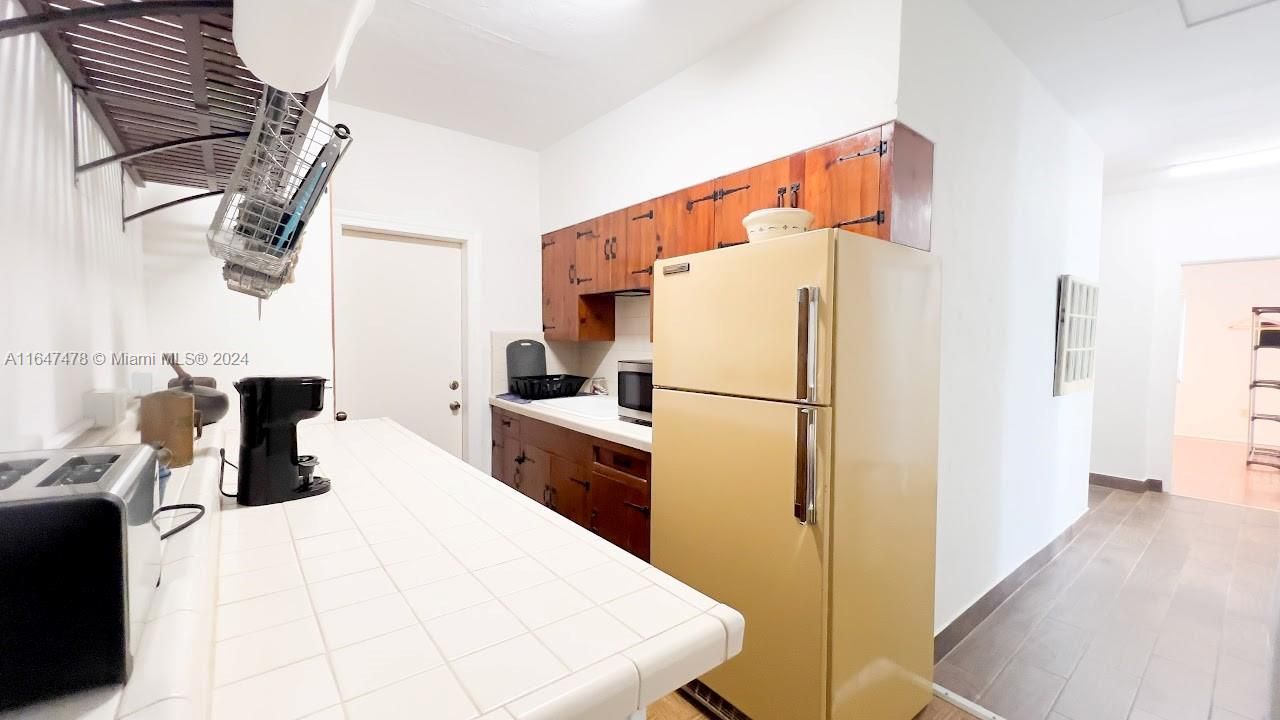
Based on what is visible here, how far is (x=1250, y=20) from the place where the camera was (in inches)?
76.8

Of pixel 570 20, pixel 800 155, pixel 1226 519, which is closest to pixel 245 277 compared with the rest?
pixel 570 20

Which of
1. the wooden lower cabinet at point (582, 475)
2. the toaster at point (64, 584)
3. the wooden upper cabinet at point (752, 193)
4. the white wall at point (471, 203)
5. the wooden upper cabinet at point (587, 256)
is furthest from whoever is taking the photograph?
the wooden upper cabinet at point (587, 256)

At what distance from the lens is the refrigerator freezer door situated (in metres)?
1.35

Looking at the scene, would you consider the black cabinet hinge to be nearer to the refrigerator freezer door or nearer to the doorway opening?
the refrigerator freezer door

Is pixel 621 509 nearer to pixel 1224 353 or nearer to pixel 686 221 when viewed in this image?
pixel 686 221

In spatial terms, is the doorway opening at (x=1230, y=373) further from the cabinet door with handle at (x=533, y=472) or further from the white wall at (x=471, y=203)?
the white wall at (x=471, y=203)

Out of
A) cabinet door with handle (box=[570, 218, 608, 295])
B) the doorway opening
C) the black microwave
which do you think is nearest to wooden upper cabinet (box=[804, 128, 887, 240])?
the black microwave

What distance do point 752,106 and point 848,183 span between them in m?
0.66

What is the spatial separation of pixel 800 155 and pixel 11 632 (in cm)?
215

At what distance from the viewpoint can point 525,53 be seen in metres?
2.33

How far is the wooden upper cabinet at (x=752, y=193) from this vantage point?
191cm

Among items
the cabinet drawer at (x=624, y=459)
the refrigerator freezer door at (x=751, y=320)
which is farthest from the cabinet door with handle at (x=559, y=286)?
the refrigerator freezer door at (x=751, y=320)

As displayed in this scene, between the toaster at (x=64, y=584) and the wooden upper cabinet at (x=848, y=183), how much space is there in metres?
1.86

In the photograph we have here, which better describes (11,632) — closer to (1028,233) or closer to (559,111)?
(559,111)
